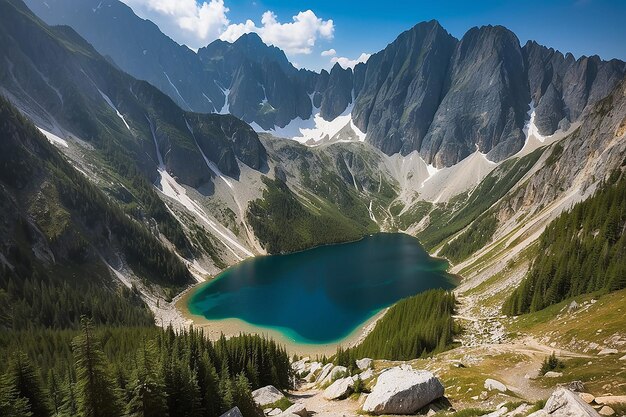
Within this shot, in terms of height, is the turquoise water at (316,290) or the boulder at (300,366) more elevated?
the turquoise water at (316,290)

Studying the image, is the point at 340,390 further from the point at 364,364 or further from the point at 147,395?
the point at 147,395

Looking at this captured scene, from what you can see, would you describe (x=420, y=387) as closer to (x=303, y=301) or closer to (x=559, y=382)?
(x=559, y=382)

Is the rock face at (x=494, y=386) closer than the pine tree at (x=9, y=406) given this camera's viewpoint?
No

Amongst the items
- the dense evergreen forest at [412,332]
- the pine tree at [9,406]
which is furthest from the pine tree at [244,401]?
the dense evergreen forest at [412,332]

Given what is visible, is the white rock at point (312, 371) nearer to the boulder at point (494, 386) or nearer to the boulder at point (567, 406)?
the boulder at point (494, 386)

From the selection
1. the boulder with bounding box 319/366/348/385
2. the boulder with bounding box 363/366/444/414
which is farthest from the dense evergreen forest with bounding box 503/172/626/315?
the boulder with bounding box 363/366/444/414

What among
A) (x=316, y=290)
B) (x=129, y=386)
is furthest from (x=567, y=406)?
(x=316, y=290)

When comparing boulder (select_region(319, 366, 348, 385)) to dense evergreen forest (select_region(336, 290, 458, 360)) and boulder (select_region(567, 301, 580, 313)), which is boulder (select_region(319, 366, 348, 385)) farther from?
boulder (select_region(567, 301, 580, 313))
